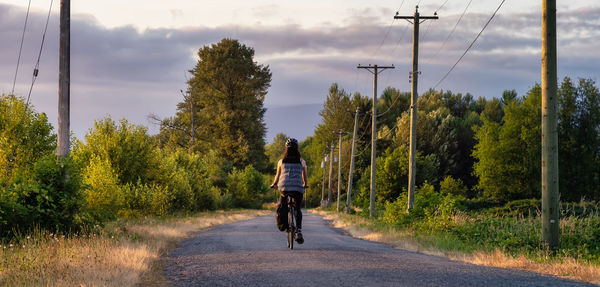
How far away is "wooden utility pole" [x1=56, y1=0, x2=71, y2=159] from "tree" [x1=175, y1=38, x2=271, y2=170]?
4885 cm

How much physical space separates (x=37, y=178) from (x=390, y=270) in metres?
10.9

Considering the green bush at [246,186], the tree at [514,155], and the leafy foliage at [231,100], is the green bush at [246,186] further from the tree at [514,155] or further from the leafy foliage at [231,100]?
the tree at [514,155]

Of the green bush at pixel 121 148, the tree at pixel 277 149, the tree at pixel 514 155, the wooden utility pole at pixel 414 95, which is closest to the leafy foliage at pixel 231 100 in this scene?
the tree at pixel 514 155

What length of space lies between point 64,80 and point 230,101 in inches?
2093

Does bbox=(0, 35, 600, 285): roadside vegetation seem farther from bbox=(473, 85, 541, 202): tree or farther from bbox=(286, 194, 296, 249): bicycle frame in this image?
bbox=(286, 194, 296, 249): bicycle frame

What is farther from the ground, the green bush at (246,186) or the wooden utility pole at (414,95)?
the wooden utility pole at (414,95)

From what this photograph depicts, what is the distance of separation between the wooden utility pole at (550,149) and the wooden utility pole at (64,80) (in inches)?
536

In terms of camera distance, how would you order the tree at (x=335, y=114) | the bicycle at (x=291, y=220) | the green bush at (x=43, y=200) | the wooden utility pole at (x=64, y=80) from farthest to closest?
the tree at (x=335, y=114) < the wooden utility pole at (x=64, y=80) < the green bush at (x=43, y=200) < the bicycle at (x=291, y=220)

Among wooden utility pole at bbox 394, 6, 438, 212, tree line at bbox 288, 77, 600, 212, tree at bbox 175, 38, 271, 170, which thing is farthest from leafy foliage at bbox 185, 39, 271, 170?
wooden utility pole at bbox 394, 6, 438, 212

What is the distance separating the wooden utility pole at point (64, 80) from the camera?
1644 centimetres

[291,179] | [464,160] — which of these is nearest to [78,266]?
[291,179]

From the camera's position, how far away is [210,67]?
71.0 m

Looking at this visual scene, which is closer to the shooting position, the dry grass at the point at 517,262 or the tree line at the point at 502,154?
the dry grass at the point at 517,262

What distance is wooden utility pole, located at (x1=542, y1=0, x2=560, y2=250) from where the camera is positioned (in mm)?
14359
